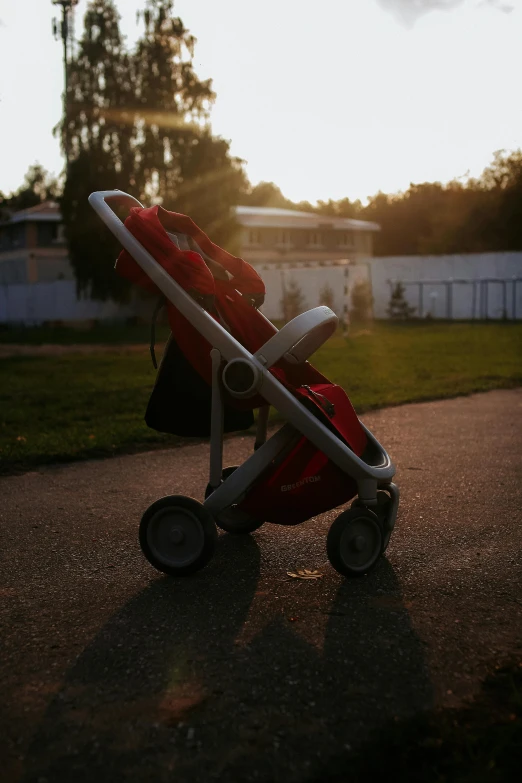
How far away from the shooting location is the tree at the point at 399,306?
35.8 metres

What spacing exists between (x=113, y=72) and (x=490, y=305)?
720 inches

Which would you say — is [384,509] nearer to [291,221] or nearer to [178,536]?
[178,536]

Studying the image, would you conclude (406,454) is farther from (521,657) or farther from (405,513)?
(521,657)

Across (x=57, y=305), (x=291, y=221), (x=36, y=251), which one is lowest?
(x=57, y=305)

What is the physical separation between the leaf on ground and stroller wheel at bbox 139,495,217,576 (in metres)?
0.39

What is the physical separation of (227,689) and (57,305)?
37888mm

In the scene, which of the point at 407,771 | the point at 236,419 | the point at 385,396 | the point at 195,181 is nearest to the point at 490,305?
the point at 195,181

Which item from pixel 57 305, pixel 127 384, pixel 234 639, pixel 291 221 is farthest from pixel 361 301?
pixel 234 639

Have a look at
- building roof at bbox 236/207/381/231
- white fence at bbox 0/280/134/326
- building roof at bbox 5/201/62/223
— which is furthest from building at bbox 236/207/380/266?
white fence at bbox 0/280/134/326

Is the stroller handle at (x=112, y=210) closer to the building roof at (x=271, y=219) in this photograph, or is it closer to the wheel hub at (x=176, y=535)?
the wheel hub at (x=176, y=535)

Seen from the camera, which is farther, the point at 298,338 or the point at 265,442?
the point at 265,442

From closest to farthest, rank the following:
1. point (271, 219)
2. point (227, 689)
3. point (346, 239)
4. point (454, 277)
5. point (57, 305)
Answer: point (227, 689) → point (454, 277) → point (57, 305) → point (271, 219) → point (346, 239)

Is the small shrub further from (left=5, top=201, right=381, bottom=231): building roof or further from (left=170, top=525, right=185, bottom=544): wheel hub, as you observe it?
(left=170, top=525, right=185, bottom=544): wheel hub

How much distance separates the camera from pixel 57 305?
39.3 meters
